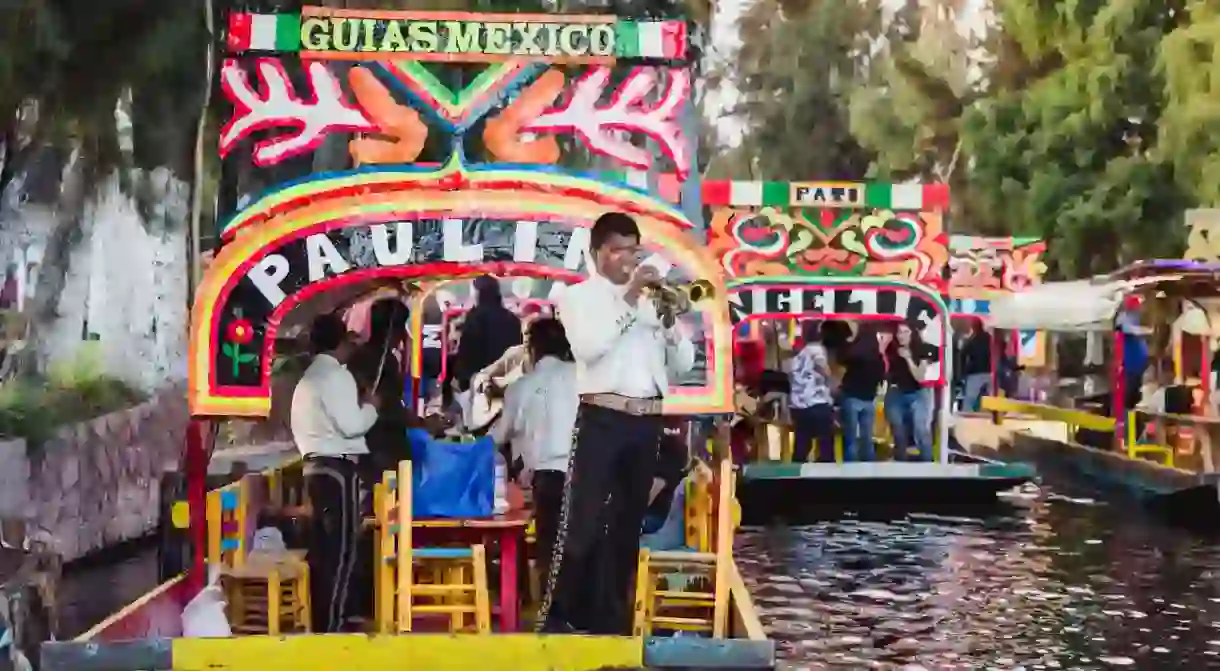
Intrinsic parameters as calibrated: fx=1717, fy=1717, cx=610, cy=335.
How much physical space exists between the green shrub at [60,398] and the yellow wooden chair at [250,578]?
4056 millimetres

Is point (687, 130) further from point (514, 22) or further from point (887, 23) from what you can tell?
point (887, 23)

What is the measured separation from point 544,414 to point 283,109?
5.21 feet

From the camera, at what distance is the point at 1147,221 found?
79.8 feet

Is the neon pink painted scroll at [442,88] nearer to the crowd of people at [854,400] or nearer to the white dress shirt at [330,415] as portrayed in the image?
the white dress shirt at [330,415]

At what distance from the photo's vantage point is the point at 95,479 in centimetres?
1090

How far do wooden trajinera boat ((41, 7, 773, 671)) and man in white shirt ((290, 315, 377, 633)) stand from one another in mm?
147

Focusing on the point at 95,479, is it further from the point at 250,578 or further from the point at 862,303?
the point at 862,303

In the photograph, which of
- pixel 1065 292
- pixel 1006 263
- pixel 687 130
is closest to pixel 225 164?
pixel 687 130

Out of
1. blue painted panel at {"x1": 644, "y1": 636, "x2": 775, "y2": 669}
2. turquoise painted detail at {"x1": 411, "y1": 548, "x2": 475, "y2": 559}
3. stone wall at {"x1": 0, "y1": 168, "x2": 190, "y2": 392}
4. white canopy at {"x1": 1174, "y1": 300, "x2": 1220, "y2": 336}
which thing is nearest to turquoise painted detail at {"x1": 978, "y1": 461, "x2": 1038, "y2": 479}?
white canopy at {"x1": 1174, "y1": 300, "x2": 1220, "y2": 336}

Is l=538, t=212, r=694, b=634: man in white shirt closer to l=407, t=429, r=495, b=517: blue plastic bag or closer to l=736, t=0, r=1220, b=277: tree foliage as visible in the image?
l=407, t=429, r=495, b=517: blue plastic bag

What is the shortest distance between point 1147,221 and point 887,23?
16962mm

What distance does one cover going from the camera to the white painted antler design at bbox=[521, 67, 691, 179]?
6637mm

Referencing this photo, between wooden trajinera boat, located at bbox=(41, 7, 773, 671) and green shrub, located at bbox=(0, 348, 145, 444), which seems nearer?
wooden trajinera boat, located at bbox=(41, 7, 773, 671)

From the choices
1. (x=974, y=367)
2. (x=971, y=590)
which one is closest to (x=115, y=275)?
(x=971, y=590)
